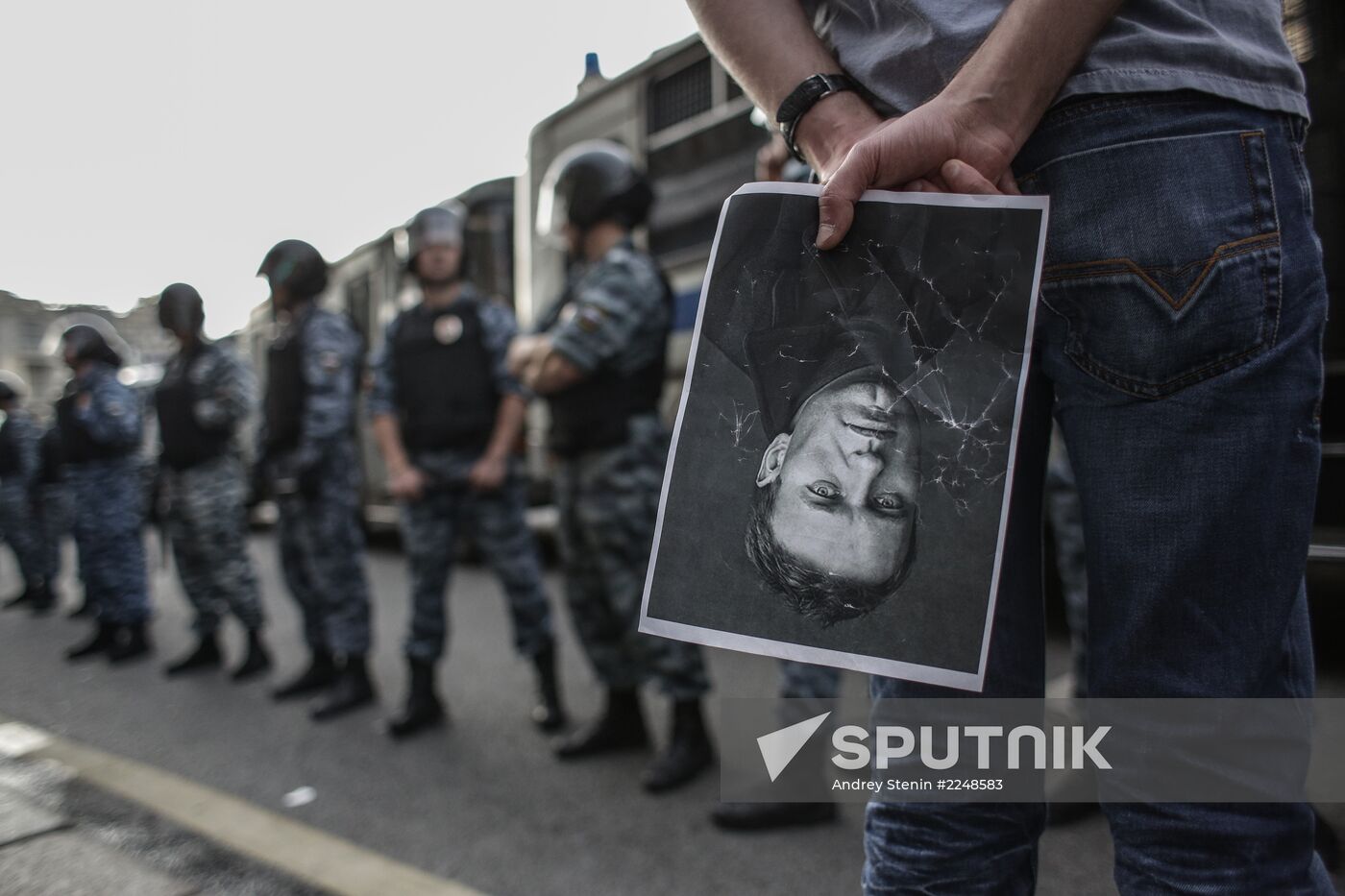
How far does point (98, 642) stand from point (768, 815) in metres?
4.08

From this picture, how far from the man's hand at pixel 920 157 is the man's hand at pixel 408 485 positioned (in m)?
2.60

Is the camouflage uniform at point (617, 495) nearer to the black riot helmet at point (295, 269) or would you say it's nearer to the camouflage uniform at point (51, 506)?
the black riot helmet at point (295, 269)

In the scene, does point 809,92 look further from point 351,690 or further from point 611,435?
point 351,690

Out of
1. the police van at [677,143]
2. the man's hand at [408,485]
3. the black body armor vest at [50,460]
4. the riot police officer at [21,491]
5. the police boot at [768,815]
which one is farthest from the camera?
the riot police officer at [21,491]

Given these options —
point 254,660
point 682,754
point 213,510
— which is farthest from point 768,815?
point 213,510

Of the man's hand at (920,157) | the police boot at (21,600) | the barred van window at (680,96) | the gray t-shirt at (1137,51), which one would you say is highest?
the barred van window at (680,96)

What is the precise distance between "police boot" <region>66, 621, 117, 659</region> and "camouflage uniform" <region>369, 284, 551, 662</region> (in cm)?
250

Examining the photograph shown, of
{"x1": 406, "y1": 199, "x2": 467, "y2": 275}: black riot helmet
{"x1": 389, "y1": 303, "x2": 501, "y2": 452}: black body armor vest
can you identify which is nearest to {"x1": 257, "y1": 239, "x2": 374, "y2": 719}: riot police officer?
{"x1": 389, "y1": 303, "x2": 501, "y2": 452}: black body armor vest

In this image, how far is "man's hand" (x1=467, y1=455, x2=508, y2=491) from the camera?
315 centimetres

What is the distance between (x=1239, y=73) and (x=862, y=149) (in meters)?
0.35

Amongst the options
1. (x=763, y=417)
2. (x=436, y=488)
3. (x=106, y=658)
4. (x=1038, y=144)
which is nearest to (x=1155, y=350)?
(x=1038, y=144)

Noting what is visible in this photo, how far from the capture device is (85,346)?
15.9 ft

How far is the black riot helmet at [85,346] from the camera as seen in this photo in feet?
15.9

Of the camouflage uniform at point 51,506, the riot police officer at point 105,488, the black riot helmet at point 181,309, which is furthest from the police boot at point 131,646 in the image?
the camouflage uniform at point 51,506
